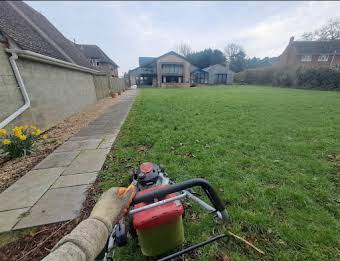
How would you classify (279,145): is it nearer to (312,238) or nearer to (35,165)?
(312,238)

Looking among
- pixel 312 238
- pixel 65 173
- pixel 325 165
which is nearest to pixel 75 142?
pixel 65 173

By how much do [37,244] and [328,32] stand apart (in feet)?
174

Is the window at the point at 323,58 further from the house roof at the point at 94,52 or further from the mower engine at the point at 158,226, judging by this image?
the mower engine at the point at 158,226

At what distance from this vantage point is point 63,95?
7770 mm

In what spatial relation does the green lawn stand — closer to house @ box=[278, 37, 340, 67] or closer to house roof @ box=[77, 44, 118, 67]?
house roof @ box=[77, 44, 118, 67]

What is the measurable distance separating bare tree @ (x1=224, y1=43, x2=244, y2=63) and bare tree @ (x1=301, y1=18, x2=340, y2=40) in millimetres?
20869

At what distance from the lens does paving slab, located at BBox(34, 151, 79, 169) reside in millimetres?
3596

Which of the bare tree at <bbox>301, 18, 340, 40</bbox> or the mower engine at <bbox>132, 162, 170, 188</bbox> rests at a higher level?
the bare tree at <bbox>301, 18, 340, 40</bbox>

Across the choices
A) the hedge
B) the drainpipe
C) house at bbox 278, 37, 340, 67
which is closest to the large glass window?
the hedge

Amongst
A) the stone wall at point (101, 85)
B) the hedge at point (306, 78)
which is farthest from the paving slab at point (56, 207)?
the hedge at point (306, 78)

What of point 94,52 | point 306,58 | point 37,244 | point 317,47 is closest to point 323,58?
point 317,47

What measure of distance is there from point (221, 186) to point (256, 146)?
1957 mm

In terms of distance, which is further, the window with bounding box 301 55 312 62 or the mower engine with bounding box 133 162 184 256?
the window with bounding box 301 55 312 62

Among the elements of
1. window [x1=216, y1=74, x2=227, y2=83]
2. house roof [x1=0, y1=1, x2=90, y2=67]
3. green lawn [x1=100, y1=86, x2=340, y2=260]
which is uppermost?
house roof [x1=0, y1=1, x2=90, y2=67]
